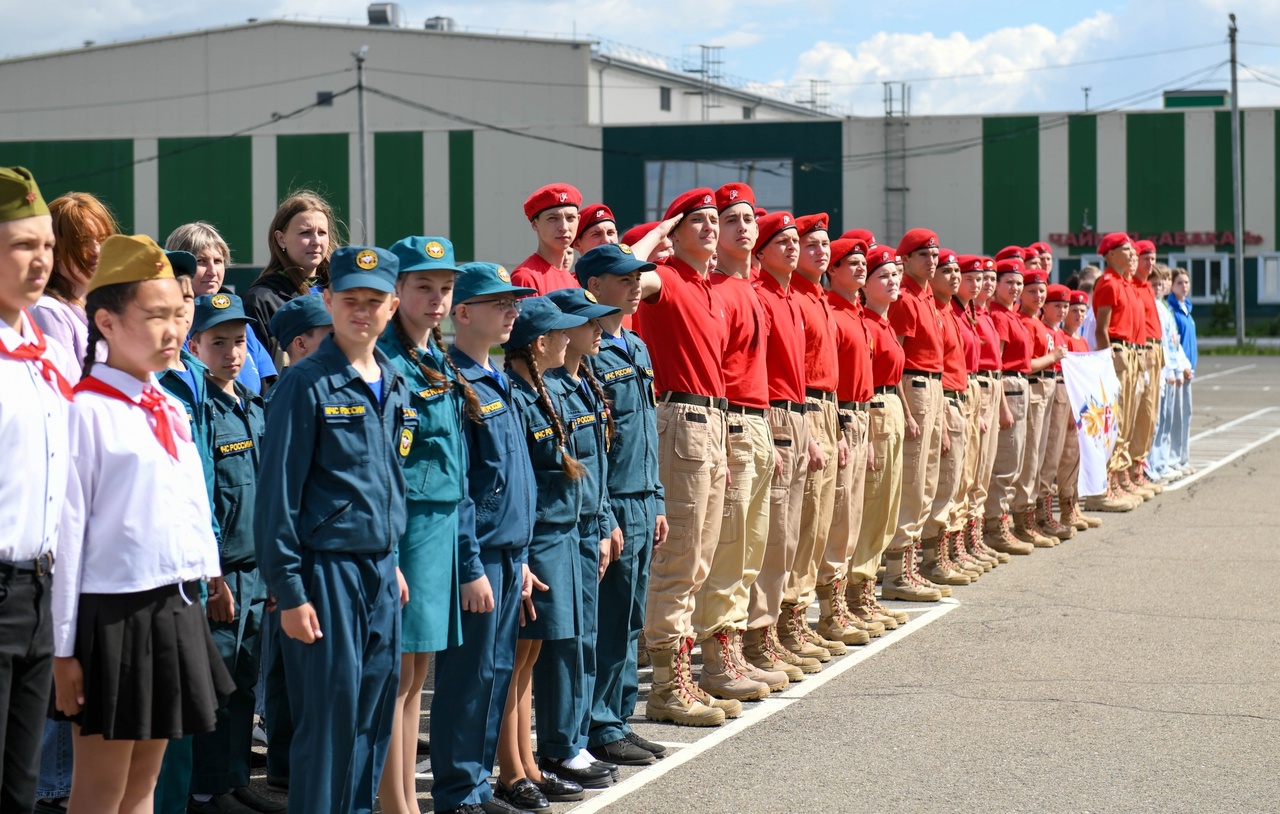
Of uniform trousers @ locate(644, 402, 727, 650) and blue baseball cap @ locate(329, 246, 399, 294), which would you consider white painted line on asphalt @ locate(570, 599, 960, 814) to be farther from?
blue baseball cap @ locate(329, 246, 399, 294)

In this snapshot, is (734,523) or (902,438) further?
(902,438)

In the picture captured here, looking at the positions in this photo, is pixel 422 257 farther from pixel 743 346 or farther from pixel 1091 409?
pixel 1091 409

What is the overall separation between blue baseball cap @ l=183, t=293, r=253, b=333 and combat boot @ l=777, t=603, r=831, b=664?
12.3 feet

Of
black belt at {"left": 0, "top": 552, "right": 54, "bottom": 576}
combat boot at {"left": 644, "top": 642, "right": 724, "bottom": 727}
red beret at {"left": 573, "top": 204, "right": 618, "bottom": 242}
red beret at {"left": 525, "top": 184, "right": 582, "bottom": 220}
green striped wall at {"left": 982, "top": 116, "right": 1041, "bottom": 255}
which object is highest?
green striped wall at {"left": 982, "top": 116, "right": 1041, "bottom": 255}

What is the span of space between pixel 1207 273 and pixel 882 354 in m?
44.7

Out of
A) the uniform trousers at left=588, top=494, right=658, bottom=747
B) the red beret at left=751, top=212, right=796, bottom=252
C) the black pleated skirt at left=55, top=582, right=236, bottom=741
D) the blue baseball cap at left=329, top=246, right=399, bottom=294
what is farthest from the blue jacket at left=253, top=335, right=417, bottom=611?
the red beret at left=751, top=212, right=796, bottom=252

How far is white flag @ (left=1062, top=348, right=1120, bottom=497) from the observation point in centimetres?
1338

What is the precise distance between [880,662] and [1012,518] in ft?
16.2

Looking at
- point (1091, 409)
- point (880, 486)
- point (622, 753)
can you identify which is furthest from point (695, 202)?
point (1091, 409)

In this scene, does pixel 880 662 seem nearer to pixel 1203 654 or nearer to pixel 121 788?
pixel 1203 654

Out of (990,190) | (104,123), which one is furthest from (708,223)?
(104,123)

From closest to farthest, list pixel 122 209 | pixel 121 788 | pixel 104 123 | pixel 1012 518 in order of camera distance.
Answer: pixel 121 788 → pixel 1012 518 → pixel 122 209 → pixel 104 123

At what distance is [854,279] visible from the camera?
940 centimetres

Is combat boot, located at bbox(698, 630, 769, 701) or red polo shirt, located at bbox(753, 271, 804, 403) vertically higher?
red polo shirt, located at bbox(753, 271, 804, 403)
